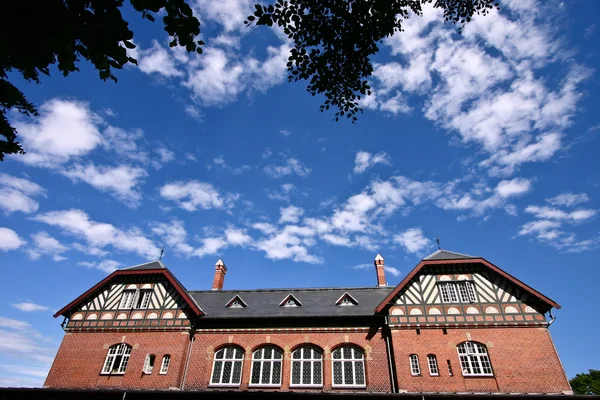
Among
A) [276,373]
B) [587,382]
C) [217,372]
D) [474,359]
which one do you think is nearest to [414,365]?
[474,359]

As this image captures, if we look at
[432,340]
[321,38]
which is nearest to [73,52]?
[321,38]

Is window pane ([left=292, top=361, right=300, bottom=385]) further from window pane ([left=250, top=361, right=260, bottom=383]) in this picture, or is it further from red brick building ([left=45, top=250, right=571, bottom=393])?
window pane ([left=250, top=361, right=260, bottom=383])

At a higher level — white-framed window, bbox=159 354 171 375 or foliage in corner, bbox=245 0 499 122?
foliage in corner, bbox=245 0 499 122

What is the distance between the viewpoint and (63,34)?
393cm

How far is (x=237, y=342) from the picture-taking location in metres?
18.5

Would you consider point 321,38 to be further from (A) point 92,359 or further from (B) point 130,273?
(A) point 92,359

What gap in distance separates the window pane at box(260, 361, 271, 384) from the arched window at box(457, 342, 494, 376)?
9.77 metres

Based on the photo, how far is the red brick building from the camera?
51.6 ft

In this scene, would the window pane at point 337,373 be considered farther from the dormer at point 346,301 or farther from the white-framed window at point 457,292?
the white-framed window at point 457,292

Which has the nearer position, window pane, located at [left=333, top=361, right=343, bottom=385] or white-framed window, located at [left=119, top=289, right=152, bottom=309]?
window pane, located at [left=333, top=361, right=343, bottom=385]

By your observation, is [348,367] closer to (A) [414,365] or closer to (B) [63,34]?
(A) [414,365]

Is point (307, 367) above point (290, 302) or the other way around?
the other way around

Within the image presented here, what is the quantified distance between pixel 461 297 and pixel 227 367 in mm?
13417

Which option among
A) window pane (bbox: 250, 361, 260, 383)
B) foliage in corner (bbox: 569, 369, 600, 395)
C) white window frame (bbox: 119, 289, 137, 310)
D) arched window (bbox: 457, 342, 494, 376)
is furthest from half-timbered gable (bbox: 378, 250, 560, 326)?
foliage in corner (bbox: 569, 369, 600, 395)
